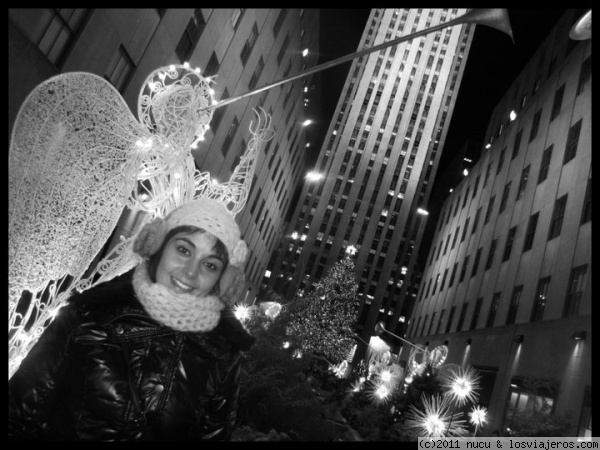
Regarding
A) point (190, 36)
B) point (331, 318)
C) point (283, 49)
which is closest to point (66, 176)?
point (190, 36)

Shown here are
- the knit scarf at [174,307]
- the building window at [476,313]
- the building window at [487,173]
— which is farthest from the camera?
the building window at [487,173]

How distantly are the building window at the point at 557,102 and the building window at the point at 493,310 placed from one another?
9890mm

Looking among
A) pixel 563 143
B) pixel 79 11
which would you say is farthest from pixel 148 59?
pixel 563 143

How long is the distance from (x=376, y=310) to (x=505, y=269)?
215 ft

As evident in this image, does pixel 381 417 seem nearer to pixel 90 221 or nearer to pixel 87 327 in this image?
pixel 90 221

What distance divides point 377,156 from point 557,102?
66605 mm

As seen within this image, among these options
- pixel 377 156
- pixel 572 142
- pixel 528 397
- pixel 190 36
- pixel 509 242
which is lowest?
pixel 528 397

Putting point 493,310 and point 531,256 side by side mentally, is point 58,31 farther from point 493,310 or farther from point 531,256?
point 493,310

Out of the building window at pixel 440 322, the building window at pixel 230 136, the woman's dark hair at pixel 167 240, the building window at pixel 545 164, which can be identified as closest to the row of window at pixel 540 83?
the building window at pixel 545 164

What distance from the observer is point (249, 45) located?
81.3 feet

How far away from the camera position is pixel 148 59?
16.9m

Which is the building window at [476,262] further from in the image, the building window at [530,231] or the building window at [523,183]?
the building window at [530,231]

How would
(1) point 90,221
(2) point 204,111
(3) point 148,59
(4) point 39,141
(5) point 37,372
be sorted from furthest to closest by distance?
1. (3) point 148,59
2. (2) point 204,111
3. (1) point 90,221
4. (4) point 39,141
5. (5) point 37,372

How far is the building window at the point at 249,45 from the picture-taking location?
24345mm
